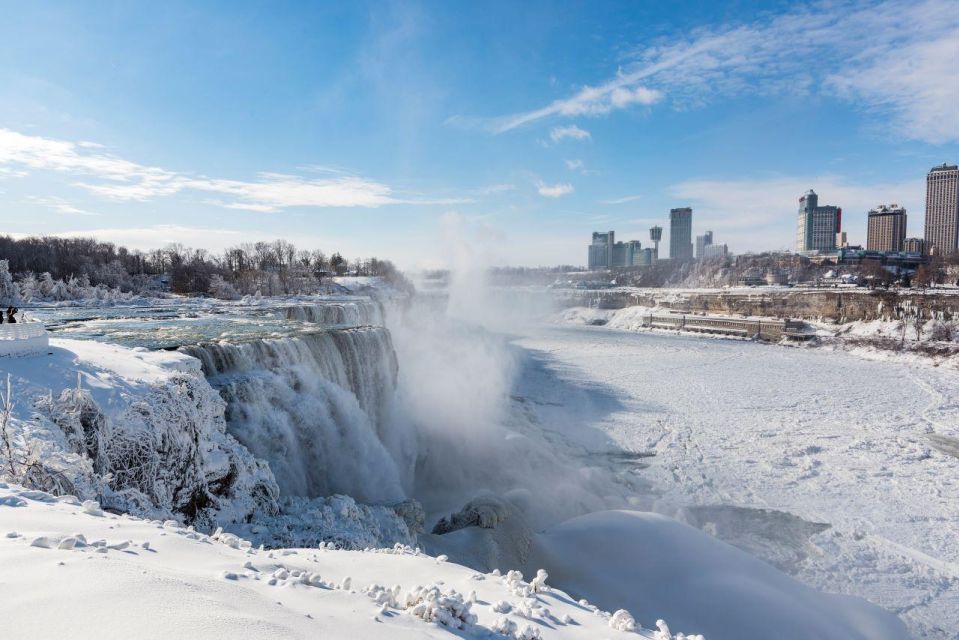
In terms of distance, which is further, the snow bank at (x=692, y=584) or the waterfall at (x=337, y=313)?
the waterfall at (x=337, y=313)

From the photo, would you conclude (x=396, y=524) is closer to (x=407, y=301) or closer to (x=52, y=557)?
(x=52, y=557)

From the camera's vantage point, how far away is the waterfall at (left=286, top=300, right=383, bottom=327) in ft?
85.1

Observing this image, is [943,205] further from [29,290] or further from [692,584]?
[29,290]

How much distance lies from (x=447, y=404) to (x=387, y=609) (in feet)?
56.5

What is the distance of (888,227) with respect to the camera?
158 metres

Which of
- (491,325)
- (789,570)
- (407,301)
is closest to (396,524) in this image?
(789,570)

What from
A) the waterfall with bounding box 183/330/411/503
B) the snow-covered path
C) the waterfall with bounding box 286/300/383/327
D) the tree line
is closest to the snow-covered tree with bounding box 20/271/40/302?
the tree line

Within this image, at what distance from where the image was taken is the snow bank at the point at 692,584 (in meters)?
8.01

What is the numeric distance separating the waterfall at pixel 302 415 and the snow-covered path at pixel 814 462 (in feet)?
24.6

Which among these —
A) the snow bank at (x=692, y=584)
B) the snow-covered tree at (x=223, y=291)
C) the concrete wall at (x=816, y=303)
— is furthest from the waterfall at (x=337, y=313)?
the concrete wall at (x=816, y=303)

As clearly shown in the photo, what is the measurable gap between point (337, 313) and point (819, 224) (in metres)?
188

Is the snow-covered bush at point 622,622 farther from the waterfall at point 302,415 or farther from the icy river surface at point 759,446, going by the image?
the icy river surface at point 759,446

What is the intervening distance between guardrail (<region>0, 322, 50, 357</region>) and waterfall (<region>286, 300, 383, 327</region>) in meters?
14.1

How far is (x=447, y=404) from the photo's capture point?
2078 centimetres
